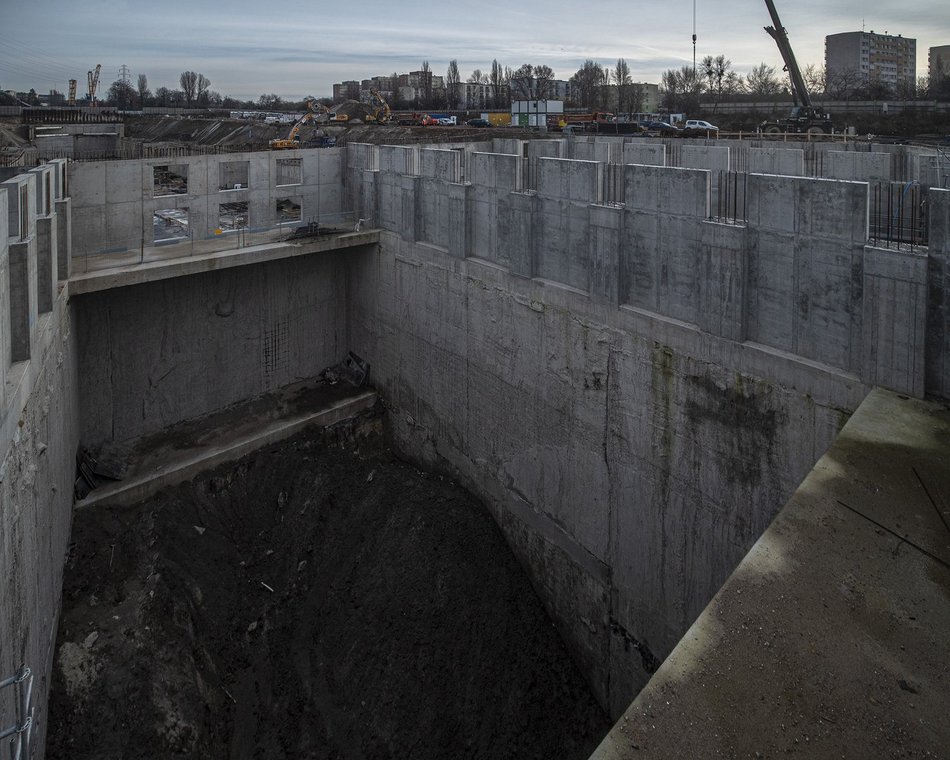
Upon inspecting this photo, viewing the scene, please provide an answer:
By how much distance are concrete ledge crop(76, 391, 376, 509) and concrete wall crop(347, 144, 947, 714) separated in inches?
86.3

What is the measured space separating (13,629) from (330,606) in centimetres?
707

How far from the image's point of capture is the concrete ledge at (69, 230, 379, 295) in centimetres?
1445

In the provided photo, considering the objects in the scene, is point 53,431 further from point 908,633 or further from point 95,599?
point 908,633

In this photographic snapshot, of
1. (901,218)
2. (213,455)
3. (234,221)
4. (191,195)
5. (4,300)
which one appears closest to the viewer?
(4,300)

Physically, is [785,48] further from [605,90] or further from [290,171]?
[605,90]

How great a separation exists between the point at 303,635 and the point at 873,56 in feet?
629

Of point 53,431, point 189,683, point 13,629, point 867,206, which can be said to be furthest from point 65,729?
point 867,206

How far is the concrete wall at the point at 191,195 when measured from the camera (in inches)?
636

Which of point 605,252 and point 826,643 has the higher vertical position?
point 605,252

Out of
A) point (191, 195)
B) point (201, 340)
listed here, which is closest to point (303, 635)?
point (201, 340)

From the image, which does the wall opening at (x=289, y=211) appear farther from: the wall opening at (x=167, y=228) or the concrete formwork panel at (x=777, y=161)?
the concrete formwork panel at (x=777, y=161)

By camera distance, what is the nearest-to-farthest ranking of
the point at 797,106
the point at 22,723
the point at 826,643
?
the point at 826,643, the point at 22,723, the point at 797,106

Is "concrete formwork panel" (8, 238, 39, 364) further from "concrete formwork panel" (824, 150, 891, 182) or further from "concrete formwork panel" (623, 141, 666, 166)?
"concrete formwork panel" (623, 141, 666, 166)

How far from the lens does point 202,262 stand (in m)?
16.0
